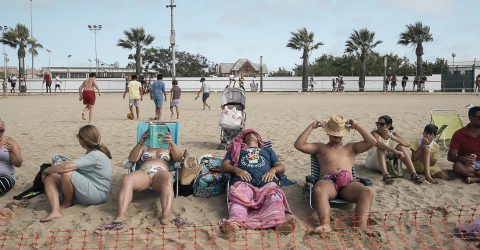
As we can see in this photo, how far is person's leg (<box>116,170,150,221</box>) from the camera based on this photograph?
4434 mm

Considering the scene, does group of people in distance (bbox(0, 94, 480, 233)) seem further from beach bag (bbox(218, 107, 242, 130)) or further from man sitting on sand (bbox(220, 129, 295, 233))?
beach bag (bbox(218, 107, 242, 130))

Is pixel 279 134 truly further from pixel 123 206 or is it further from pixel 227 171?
pixel 123 206

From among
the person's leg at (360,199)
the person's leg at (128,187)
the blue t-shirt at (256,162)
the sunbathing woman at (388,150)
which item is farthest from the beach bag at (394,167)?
the person's leg at (128,187)

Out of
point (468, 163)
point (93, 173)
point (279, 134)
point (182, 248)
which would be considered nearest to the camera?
point (182, 248)

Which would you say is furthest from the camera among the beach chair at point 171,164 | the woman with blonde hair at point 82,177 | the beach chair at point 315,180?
the beach chair at point 171,164

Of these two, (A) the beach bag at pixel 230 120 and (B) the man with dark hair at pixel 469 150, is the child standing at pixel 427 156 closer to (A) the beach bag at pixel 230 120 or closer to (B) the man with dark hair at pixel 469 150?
(B) the man with dark hair at pixel 469 150

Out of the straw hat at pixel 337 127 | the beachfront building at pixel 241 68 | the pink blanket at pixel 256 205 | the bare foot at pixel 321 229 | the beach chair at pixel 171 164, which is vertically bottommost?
the bare foot at pixel 321 229

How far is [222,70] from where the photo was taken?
270ft

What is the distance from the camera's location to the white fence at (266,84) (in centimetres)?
3981

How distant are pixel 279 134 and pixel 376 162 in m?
3.90

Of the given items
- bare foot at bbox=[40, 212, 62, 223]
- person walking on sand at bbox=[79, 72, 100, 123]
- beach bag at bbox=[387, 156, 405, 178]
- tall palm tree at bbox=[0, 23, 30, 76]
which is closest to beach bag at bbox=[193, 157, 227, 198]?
bare foot at bbox=[40, 212, 62, 223]

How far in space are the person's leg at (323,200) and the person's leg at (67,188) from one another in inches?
97.6

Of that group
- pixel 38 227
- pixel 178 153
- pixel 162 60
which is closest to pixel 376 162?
pixel 178 153

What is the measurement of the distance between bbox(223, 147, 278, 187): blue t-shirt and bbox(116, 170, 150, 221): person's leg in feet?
3.15
